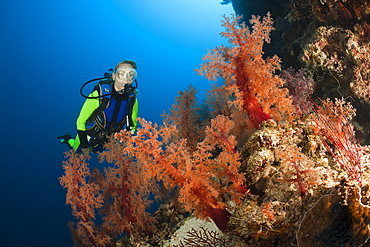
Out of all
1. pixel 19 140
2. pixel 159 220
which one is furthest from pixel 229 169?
pixel 19 140

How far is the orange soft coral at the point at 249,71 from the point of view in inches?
153

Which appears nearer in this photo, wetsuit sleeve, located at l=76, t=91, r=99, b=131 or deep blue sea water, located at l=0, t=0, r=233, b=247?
wetsuit sleeve, located at l=76, t=91, r=99, b=131

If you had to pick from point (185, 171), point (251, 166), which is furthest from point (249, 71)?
point (185, 171)

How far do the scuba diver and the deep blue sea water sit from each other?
3462 millimetres

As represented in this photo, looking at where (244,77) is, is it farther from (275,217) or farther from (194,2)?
(194,2)

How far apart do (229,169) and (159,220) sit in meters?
3.62

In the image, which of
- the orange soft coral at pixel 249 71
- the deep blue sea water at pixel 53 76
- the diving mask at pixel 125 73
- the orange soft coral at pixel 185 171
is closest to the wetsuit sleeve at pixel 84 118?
the diving mask at pixel 125 73

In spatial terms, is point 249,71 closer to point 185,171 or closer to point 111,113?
point 185,171

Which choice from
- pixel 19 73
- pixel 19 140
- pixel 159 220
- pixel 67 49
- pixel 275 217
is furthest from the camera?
pixel 67 49

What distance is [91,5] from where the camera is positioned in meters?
58.6

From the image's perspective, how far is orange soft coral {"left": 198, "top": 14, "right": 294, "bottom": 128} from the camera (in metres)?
3.88

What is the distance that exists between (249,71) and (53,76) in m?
45.3

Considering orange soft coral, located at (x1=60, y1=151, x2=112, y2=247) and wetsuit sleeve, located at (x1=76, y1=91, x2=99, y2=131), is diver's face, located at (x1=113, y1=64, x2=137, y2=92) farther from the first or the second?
orange soft coral, located at (x1=60, y1=151, x2=112, y2=247)

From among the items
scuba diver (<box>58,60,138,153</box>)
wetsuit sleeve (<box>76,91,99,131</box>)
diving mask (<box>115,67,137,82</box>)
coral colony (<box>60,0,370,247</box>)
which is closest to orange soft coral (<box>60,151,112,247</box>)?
coral colony (<box>60,0,370,247</box>)
